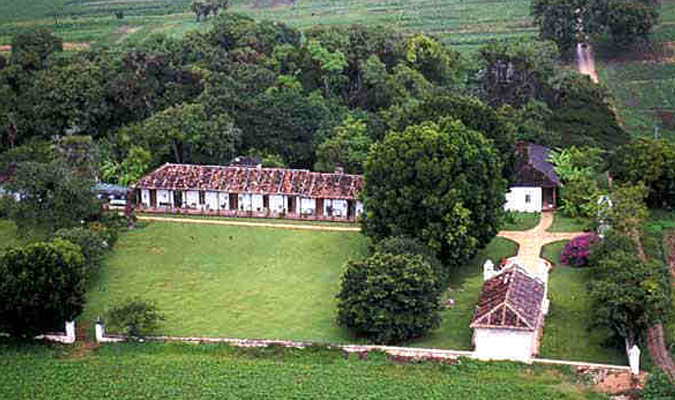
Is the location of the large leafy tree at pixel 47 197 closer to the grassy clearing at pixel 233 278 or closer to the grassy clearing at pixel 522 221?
the grassy clearing at pixel 233 278

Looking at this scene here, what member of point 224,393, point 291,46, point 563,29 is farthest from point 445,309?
point 563,29

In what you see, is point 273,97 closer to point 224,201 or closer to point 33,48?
point 224,201

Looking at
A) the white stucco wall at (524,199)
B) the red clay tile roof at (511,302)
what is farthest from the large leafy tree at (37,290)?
the white stucco wall at (524,199)

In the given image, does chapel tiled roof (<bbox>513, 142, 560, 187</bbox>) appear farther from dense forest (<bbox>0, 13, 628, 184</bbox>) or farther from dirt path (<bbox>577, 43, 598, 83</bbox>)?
dirt path (<bbox>577, 43, 598, 83</bbox>)

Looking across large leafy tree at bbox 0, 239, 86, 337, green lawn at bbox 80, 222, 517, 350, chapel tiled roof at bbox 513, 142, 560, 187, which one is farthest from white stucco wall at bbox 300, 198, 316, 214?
large leafy tree at bbox 0, 239, 86, 337

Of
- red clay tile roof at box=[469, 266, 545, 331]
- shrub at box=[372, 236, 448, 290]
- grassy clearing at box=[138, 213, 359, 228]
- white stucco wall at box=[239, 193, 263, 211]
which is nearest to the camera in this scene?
red clay tile roof at box=[469, 266, 545, 331]
